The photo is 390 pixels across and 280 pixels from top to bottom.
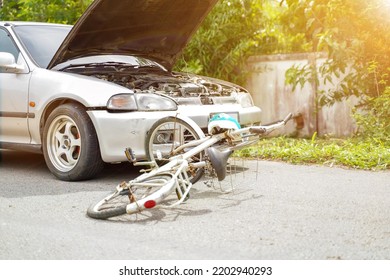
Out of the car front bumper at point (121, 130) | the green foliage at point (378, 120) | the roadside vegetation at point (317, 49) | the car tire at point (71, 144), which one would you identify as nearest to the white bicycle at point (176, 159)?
the car front bumper at point (121, 130)

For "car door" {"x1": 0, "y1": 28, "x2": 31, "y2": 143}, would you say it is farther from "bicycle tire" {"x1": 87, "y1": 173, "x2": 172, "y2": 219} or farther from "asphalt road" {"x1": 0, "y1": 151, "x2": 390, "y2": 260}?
"bicycle tire" {"x1": 87, "y1": 173, "x2": 172, "y2": 219}

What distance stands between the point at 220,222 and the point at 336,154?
3.23 m

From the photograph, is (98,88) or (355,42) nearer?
(98,88)

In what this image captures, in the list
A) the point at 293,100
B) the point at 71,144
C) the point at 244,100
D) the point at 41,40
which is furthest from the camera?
the point at 293,100

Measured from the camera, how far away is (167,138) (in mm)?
6121

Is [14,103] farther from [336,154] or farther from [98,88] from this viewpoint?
[336,154]

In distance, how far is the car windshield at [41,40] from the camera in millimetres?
6988

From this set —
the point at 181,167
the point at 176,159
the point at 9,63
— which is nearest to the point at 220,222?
the point at 181,167

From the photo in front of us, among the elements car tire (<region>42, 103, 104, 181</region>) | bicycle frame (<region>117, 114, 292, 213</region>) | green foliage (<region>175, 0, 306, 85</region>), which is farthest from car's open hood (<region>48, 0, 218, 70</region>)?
green foliage (<region>175, 0, 306, 85</region>)

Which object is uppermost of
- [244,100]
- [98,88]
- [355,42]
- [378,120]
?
[355,42]

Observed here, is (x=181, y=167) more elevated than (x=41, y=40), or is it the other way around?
(x=41, y=40)

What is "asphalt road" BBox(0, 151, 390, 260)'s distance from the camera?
13.0ft

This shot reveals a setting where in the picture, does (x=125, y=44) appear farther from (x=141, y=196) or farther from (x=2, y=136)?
(x=141, y=196)

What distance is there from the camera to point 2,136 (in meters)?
7.12
